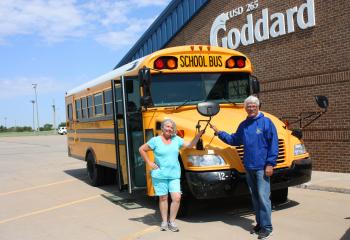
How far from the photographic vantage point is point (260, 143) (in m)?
5.74

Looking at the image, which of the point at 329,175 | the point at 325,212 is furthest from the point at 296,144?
the point at 329,175

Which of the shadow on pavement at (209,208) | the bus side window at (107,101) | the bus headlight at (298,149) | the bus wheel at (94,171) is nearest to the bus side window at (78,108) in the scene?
the bus wheel at (94,171)

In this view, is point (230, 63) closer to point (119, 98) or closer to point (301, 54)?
point (119, 98)

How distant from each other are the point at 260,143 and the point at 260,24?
764 centimetres

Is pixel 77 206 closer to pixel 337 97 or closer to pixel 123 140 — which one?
pixel 123 140

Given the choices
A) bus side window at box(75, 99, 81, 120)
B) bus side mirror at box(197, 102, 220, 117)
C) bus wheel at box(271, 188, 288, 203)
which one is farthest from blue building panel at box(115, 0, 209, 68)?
bus side mirror at box(197, 102, 220, 117)

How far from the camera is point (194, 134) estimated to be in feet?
21.9

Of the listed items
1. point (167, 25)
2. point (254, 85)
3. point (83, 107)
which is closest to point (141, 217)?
point (254, 85)

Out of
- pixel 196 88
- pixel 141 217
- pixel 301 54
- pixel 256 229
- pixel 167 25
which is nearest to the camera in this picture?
pixel 256 229

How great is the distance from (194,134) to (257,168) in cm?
123

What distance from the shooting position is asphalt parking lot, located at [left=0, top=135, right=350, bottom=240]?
6.11 metres

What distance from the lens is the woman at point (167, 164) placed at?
6.19 metres

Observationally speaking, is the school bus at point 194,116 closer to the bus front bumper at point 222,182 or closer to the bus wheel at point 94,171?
the bus front bumper at point 222,182

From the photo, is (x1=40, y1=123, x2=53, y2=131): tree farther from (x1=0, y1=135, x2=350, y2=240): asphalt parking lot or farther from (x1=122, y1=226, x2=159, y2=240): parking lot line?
(x1=122, y1=226, x2=159, y2=240): parking lot line
